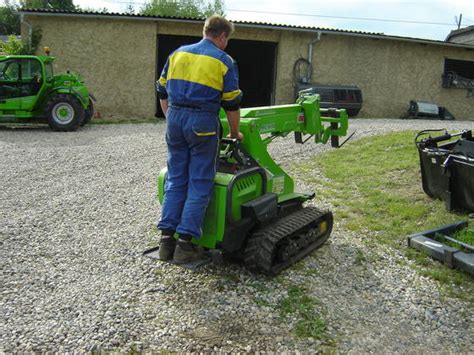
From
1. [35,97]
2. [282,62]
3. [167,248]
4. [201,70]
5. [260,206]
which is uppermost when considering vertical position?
[282,62]

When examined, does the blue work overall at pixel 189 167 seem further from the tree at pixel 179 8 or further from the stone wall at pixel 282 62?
the tree at pixel 179 8

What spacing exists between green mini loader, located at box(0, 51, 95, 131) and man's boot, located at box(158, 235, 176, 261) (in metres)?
9.38

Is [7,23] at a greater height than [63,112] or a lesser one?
greater

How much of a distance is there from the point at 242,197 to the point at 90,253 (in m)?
1.63

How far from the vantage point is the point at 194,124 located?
12.7ft

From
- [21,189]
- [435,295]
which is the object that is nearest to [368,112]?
[21,189]

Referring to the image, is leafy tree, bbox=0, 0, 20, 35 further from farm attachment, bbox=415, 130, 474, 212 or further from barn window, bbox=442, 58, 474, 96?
farm attachment, bbox=415, 130, 474, 212

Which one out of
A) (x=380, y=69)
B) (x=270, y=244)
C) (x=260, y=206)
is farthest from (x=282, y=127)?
(x=380, y=69)

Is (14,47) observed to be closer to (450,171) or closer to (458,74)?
(450,171)

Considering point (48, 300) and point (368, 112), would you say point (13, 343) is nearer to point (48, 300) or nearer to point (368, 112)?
point (48, 300)

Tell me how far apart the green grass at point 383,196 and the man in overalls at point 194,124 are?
1.78 metres

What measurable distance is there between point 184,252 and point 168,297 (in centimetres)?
36

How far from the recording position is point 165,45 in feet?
62.4

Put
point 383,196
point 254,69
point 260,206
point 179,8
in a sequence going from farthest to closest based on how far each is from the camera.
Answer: point 179,8 → point 254,69 → point 383,196 → point 260,206
